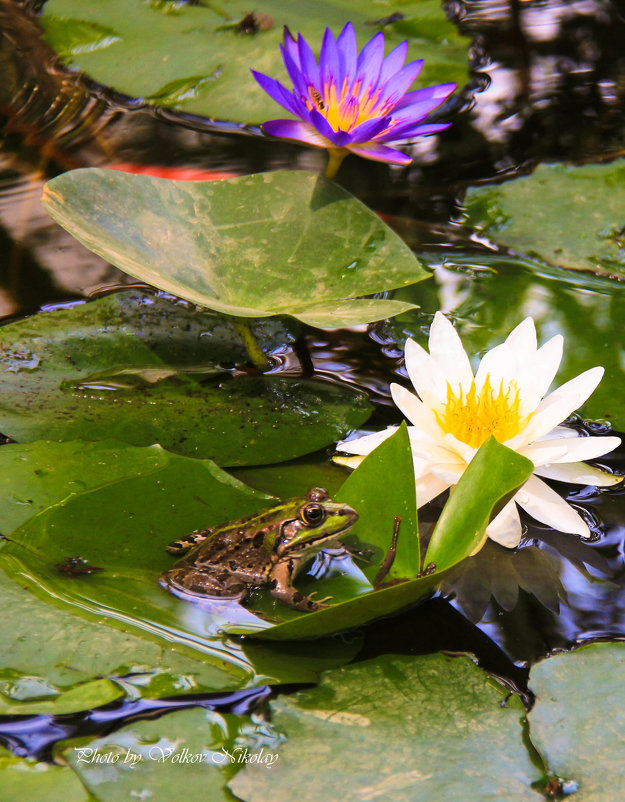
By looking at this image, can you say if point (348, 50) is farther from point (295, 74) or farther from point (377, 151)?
point (377, 151)

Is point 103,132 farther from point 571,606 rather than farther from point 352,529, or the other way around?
point 571,606

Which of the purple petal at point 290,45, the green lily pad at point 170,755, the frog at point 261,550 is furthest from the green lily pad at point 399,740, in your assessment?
the purple petal at point 290,45

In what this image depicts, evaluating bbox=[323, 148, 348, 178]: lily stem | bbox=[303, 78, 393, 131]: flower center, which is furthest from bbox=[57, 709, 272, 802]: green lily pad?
bbox=[303, 78, 393, 131]: flower center

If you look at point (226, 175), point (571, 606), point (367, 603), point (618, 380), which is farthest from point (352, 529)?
point (226, 175)

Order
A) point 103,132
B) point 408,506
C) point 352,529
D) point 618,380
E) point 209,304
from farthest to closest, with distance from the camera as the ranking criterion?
1. point 103,132
2. point 618,380
3. point 209,304
4. point 352,529
5. point 408,506

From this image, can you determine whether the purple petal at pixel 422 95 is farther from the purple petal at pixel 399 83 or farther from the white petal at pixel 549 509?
the white petal at pixel 549 509
